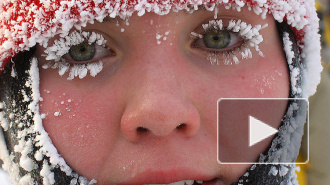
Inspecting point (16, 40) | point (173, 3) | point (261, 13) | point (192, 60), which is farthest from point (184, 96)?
point (16, 40)

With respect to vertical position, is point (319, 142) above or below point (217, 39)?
below

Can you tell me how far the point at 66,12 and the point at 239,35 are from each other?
Result: 1.51ft

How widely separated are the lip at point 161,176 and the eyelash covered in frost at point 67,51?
0.28 m

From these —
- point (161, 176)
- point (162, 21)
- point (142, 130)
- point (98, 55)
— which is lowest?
point (161, 176)

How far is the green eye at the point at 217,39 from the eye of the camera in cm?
108

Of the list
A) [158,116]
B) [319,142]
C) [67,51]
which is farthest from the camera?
[319,142]

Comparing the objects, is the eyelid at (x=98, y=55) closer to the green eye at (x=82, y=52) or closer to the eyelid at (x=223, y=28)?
the green eye at (x=82, y=52)

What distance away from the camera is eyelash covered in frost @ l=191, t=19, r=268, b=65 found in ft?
3.45

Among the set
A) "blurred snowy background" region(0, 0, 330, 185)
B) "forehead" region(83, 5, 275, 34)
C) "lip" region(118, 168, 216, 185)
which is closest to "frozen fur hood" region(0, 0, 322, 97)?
"forehead" region(83, 5, 275, 34)

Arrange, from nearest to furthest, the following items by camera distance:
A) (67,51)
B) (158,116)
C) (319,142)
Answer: (158,116) < (67,51) < (319,142)

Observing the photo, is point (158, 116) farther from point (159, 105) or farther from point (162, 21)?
point (162, 21)

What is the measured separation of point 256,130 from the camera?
108 cm

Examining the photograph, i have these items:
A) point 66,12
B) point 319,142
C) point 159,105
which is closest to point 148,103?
point 159,105
